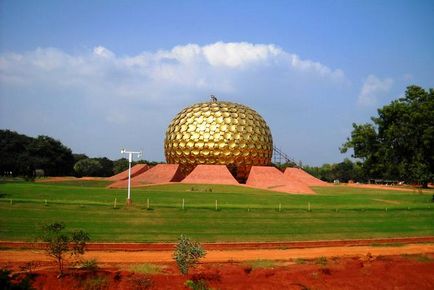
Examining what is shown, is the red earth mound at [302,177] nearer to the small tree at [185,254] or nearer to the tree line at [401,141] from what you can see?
the tree line at [401,141]

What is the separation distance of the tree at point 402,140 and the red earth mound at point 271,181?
546cm

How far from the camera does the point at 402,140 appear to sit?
3194cm

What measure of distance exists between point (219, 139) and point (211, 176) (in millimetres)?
6216

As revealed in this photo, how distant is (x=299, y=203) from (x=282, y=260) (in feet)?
41.2

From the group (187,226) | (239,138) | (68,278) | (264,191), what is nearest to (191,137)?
(239,138)

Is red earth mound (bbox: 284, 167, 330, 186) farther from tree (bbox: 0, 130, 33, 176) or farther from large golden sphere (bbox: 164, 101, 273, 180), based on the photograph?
tree (bbox: 0, 130, 33, 176)

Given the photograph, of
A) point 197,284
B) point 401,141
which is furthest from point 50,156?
point 197,284

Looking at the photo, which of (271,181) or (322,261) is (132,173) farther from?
(322,261)

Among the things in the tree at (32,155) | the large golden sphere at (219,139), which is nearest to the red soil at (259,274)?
the large golden sphere at (219,139)

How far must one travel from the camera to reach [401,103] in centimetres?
3300

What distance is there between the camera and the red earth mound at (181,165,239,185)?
3778cm

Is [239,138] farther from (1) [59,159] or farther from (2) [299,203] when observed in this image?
(1) [59,159]

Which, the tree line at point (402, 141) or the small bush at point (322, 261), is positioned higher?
the tree line at point (402, 141)

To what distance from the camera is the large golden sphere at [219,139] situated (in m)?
44.1
